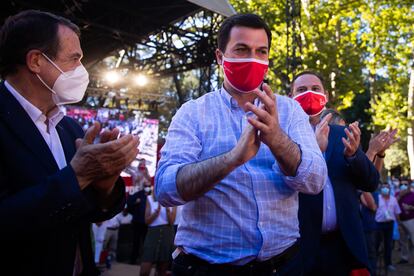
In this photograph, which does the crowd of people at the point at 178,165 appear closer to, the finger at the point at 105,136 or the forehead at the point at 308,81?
the finger at the point at 105,136

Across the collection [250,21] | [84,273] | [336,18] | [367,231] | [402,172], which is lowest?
[402,172]

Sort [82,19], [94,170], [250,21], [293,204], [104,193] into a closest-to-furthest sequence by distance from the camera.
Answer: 1. [94,170]
2. [104,193]
3. [293,204]
4. [250,21]
5. [82,19]

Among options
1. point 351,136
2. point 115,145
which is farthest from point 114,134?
point 351,136

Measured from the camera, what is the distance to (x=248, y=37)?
2.14 m

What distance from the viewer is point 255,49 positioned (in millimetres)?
2141

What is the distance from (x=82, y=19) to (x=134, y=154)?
27.2 ft

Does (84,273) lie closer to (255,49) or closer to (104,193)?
(104,193)

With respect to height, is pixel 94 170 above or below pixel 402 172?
above

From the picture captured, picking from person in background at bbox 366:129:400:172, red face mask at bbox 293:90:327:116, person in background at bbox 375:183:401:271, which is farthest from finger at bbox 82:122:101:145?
person in background at bbox 375:183:401:271

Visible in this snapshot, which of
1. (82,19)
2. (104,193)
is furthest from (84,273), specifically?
(82,19)

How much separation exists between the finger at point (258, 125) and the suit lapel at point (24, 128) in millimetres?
848

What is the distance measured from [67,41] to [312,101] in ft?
6.42

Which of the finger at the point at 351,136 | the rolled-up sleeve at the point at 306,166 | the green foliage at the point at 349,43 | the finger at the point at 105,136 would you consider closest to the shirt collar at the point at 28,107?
the finger at the point at 105,136

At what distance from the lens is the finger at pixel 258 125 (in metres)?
1.64
